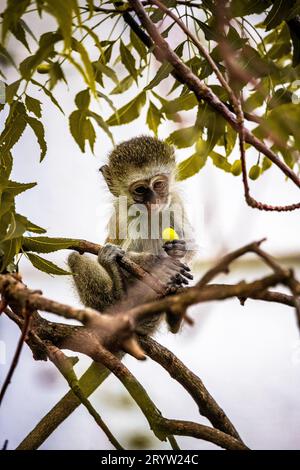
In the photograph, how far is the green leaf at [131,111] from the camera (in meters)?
1.77

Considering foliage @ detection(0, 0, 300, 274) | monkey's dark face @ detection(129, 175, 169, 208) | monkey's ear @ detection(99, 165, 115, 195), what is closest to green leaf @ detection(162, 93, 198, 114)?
foliage @ detection(0, 0, 300, 274)

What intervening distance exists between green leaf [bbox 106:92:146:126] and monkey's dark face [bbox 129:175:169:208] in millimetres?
551

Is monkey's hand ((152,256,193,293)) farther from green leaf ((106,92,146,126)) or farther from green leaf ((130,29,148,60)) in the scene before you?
green leaf ((130,29,148,60))

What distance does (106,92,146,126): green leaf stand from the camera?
177 centimetres

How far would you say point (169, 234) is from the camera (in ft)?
6.91

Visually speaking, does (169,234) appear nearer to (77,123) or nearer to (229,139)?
(229,139)

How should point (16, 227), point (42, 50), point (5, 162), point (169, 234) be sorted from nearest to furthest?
point (42, 50) < point (16, 227) < point (5, 162) < point (169, 234)

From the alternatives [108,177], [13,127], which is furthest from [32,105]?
[108,177]

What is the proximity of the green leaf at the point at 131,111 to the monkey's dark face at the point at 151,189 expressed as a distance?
0.55 metres

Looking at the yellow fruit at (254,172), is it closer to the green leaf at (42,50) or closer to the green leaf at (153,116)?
the green leaf at (153,116)

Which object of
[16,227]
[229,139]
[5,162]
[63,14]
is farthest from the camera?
[229,139]

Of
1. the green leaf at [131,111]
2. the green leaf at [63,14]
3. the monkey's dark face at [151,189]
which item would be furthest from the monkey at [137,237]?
the green leaf at [63,14]

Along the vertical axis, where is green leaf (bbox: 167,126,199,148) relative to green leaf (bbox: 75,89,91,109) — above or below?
above

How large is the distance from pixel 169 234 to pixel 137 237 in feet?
0.53
